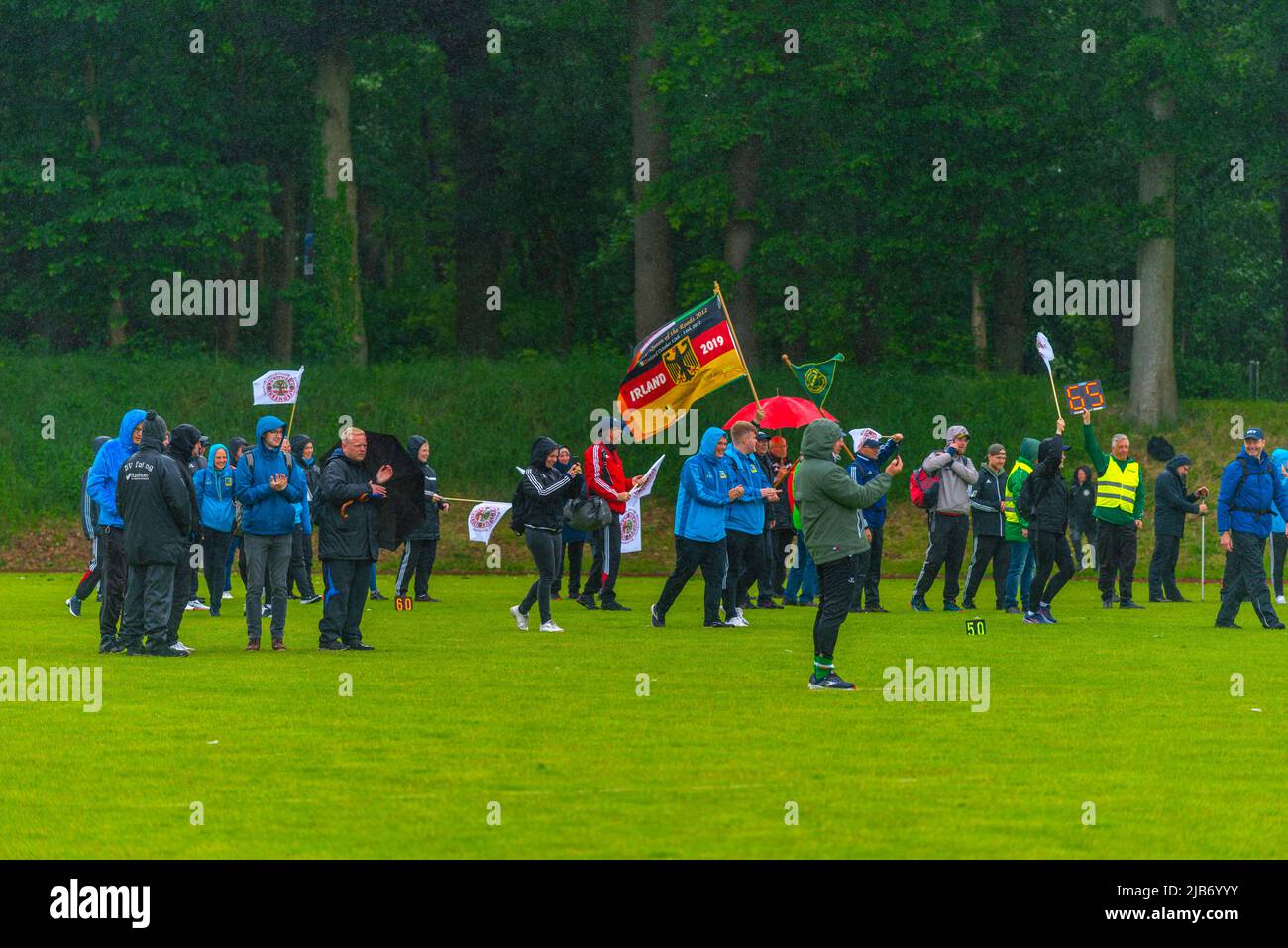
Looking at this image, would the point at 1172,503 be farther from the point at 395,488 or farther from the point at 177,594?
the point at 177,594

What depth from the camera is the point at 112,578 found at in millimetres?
18562

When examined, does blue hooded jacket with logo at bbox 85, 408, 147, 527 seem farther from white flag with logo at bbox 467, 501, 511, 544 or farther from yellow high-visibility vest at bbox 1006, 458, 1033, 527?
white flag with logo at bbox 467, 501, 511, 544

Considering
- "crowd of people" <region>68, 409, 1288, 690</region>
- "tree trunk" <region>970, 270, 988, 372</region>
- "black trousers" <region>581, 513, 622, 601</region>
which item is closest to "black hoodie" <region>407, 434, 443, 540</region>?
"crowd of people" <region>68, 409, 1288, 690</region>

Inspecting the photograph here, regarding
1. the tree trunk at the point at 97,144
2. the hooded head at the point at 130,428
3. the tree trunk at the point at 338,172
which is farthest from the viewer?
the tree trunk at the point at 97,144

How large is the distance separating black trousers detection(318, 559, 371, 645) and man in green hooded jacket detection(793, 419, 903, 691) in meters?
5.21

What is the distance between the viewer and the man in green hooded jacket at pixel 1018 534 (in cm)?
2439

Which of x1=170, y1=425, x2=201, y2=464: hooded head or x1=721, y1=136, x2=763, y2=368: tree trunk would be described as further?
x1=721, y1=136, x2=763, y2=368: tree trunk

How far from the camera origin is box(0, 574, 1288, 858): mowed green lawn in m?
9.15

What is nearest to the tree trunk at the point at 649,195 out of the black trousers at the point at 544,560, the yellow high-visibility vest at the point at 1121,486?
the yellow high-visibility vest at the point at 1121,486

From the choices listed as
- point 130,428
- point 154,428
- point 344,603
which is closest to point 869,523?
point 344,603

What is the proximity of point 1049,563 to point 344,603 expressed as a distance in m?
8.14

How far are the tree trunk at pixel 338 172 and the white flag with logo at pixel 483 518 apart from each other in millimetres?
16340

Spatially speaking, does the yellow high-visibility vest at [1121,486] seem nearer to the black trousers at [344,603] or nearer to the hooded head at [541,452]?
the hooded head at [541,452]
